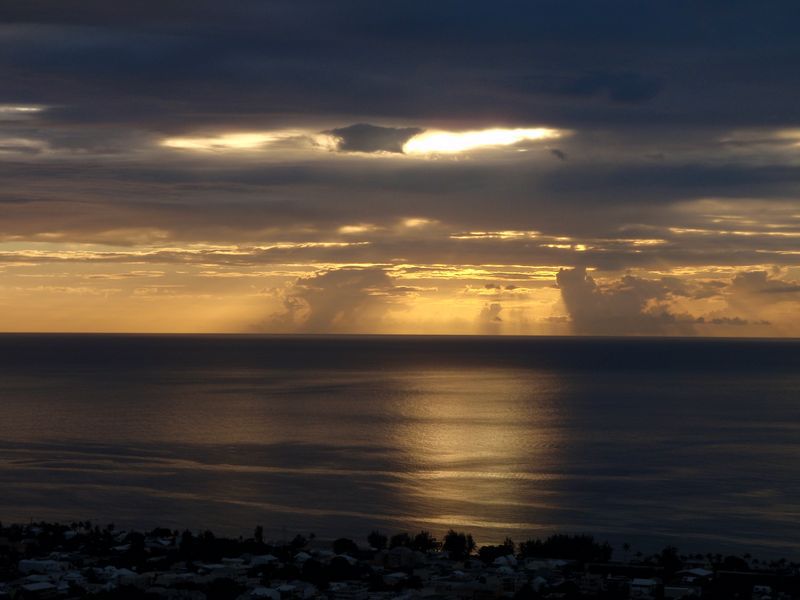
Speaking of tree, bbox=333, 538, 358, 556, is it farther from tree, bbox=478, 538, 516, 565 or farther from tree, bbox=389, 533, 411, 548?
tree, bbox=478, 538, 516, 565

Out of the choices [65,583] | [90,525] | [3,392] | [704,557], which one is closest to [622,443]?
[704,557]

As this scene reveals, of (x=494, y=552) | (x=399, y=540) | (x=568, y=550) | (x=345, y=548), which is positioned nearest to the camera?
(x=345, y=548)

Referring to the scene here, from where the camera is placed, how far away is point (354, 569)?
5084cm

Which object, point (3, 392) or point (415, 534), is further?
point (3, 392)

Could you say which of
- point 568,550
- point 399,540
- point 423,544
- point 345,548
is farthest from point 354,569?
point 568,550

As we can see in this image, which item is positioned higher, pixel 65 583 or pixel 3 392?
pixel 3 392

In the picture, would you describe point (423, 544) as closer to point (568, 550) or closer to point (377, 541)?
point (377, 541)

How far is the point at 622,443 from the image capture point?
112375 mm

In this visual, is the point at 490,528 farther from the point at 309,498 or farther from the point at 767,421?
the point at 767,421

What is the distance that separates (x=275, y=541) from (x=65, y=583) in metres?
16.5

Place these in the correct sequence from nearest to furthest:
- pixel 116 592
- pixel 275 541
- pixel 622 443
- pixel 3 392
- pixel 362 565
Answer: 1. pixel 116 592
2. pixel 362 565
3. pixel 275 541
4. pixel 622 443
5. pixel 3 392

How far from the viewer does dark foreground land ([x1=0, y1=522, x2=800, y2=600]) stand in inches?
1831

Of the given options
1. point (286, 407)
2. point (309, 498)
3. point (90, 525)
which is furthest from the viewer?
point (286, 407)

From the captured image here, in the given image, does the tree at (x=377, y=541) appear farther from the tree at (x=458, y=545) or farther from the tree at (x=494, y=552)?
the tree at (x=494, y=552)
